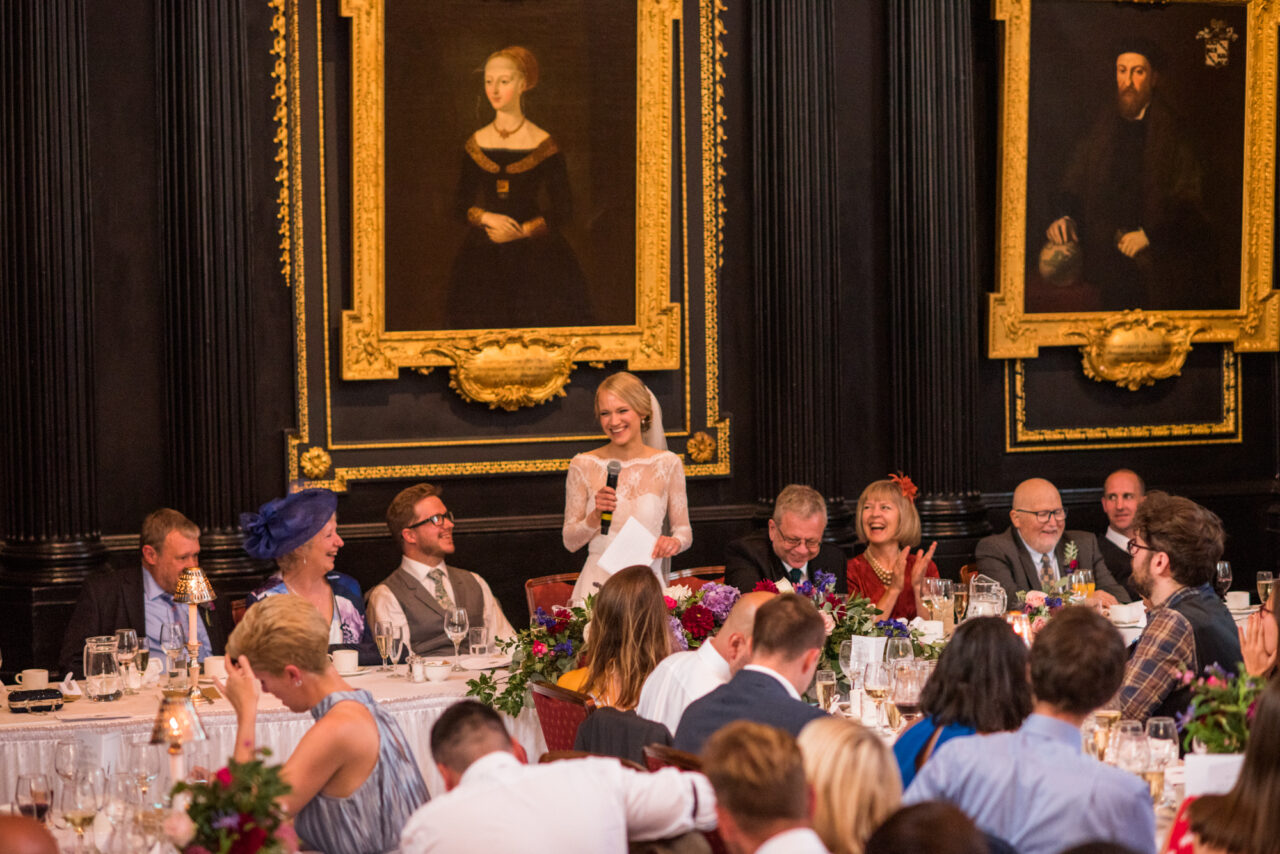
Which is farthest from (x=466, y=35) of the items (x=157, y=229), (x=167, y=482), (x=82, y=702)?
(x=82, y=702)

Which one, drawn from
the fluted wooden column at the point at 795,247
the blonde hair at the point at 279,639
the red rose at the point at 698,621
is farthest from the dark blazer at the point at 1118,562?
the blonde hair at the point at 279,639

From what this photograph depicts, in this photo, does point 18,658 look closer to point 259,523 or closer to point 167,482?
point 167,482

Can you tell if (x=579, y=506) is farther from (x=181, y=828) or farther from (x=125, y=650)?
(x=181, y=828)

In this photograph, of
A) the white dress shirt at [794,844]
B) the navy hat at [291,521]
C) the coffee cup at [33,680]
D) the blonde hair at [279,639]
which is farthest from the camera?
the navy hat at [291,521]

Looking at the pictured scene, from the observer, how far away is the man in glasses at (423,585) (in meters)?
6.06

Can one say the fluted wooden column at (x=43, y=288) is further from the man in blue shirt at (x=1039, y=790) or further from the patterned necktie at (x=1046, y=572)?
the man in blue shirt at (x=1039, y=790)

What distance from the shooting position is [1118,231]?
886 centimetres

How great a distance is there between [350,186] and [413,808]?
471 centimetres

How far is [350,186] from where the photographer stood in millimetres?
7707

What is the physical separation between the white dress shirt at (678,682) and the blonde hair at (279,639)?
101 centimetres

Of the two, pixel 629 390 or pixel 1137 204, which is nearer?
pixel 629 390

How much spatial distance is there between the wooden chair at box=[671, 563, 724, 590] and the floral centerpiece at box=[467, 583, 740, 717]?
82 cm

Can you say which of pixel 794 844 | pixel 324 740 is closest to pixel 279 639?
pixel 324 740

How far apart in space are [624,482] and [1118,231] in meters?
3.84
